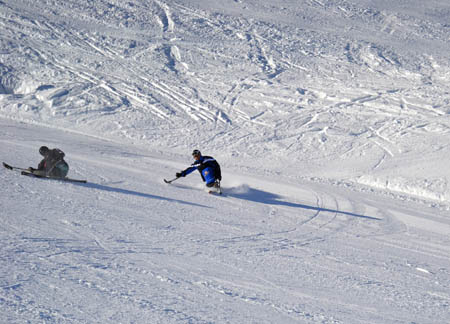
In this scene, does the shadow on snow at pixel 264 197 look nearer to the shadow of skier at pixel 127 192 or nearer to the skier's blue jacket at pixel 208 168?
the skier's blue jacket at pixel 208 168

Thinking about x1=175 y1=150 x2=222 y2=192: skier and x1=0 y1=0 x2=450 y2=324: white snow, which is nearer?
x1=0 y1=0 x2=450 y2=324: white snow

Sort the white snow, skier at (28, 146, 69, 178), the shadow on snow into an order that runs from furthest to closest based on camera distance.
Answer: the shadow on snow, skier at (28, 146, 69, 178), the white snow

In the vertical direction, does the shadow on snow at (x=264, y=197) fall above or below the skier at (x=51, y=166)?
above

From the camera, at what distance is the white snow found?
206 inches

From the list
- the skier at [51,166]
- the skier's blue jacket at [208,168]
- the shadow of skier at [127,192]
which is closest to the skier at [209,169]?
the skier's blue jacket at [208,168]

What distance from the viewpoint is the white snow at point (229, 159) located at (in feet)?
17.2

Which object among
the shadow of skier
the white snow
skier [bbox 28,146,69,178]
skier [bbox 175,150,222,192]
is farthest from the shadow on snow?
skier [bbox 28,146,69,178]

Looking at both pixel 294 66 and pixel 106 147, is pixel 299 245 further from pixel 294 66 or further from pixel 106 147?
pixel 294 66

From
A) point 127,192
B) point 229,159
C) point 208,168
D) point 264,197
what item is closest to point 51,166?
point 127,192

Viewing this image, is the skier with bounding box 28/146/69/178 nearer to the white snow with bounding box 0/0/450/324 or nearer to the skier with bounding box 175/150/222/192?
the white snow with bounding box 0/0/450/324

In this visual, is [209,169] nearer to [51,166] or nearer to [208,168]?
[208,168]

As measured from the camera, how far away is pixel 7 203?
24.5 ft

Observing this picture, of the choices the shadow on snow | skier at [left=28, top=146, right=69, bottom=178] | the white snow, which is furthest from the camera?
the shadow on snow

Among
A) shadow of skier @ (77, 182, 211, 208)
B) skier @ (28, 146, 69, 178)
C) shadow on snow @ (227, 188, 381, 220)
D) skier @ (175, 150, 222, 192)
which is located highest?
skier @ (175, 150, 222, 192)
